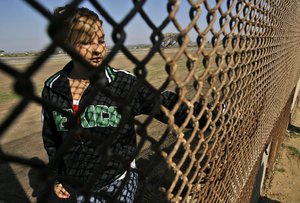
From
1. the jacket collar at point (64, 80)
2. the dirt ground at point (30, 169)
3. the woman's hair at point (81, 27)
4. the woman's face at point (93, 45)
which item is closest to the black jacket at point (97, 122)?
the jacket collar at point (64, 80)

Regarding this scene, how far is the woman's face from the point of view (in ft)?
4.92

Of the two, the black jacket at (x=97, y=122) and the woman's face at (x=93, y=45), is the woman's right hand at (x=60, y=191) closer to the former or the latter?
the black jacket at (x=97, y=122)

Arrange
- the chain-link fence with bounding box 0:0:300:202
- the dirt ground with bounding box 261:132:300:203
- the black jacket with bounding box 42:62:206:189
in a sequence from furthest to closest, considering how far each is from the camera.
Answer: the dirt ground with bounding box 261:132:300:203, the black jacket with bounding box 42:62:206:189, the chain-link fence with bounding box 0:0:300:202

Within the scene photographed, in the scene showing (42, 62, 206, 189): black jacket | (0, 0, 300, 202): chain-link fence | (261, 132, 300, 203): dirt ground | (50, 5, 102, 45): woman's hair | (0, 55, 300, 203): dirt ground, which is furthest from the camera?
(261, 132, 300, 203): dirt ground

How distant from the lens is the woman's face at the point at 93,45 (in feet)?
4.92

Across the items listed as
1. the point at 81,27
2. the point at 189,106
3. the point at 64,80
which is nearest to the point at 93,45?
the point at 81,27

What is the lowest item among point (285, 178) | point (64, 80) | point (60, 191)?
point (285, 178)

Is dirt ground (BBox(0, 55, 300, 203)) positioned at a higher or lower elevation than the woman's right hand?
lower

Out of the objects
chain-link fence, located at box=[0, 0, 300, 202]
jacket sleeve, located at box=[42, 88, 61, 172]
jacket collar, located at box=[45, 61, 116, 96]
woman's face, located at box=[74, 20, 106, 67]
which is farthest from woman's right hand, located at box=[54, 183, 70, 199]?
woman's face, located at box=[74, 20, 106, 67]

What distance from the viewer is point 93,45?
154cm

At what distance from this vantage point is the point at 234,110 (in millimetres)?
1642

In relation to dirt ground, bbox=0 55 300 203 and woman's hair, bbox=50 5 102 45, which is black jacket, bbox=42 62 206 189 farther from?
dirt ground, bbox=0 55 300 203

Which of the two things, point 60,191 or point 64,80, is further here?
point 60,191

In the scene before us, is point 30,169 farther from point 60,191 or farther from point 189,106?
point 189,106
